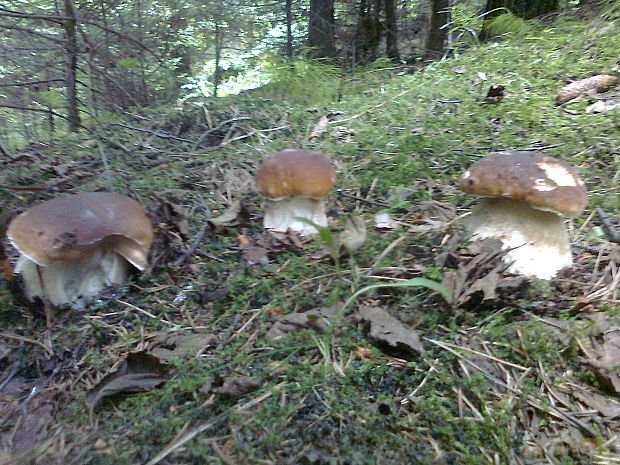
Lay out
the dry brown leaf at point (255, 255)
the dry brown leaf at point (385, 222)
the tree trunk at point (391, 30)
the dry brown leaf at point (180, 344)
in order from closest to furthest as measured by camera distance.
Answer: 1. the dry brown leaf at point (180, 344)
2. the dry brown leaf at point (255, 255)
3. the dry brown leaf at point (385, 222)
4. the tree trunk at point (391, 30)

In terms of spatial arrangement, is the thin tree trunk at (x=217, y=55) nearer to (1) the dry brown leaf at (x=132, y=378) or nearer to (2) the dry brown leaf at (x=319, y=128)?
(2) the dry brown leaf at (x=319, y=128)

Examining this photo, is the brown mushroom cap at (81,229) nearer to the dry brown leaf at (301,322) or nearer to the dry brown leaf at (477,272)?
the dry brown leaf at (301,322)

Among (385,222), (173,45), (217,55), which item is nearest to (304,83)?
(385,222)

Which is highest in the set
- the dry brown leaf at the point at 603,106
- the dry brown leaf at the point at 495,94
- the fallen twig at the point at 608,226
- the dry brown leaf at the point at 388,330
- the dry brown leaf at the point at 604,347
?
the dry brown leaf at the point at 495,94

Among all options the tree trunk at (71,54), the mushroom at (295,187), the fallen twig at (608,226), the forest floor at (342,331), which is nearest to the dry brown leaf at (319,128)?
the forest floor at (342,331)


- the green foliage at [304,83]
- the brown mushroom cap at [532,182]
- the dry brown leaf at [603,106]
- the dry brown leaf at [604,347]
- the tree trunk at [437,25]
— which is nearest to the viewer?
the dry brown leaf at [604,347]

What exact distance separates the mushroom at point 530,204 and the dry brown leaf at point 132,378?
158 cm

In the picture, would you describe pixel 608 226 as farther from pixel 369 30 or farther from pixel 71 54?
pixel 369 30

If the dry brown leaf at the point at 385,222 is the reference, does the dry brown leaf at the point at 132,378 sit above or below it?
below

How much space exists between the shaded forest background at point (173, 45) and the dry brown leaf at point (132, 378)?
176 cm

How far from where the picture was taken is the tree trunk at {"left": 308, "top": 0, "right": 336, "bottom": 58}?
6.78 metres

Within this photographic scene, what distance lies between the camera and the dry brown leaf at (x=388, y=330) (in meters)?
1.53

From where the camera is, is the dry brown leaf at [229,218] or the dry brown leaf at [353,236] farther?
the dry brown leaf at [229,218]

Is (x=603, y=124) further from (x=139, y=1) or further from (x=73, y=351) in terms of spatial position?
(x=139, y=1)
